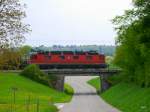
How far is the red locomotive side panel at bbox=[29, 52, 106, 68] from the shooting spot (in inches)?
4659

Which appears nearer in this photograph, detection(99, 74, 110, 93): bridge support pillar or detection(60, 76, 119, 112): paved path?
detection(60, 76, 119, 112): paved path

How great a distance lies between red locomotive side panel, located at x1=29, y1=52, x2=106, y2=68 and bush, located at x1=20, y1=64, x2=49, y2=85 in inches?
155

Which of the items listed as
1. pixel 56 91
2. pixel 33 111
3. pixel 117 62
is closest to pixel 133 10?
pixel 33 111

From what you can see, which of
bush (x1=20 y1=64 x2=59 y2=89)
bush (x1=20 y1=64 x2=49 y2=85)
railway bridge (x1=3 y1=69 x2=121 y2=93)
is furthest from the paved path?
bush (x1=20 y1=64 x2=49 y2=85)

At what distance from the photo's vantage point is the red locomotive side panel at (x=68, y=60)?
118m

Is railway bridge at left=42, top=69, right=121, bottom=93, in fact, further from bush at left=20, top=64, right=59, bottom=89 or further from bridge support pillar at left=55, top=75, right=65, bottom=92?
bush at left=20, top=64, right=59, bottom=89

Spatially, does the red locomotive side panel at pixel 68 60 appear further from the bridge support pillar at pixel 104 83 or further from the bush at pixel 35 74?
the bridge support pillar at pixel 104 83

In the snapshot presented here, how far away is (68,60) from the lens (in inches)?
4729

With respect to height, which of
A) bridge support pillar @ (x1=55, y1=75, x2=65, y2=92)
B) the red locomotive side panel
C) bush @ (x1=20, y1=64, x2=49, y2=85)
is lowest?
bridge support pillar @ (x1=55, y1=75, x2=65, y2=92)

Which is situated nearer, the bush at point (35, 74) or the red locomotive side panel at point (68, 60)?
the bush at point (35, 74)

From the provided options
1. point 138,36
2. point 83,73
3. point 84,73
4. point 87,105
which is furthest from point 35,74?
point 138,36

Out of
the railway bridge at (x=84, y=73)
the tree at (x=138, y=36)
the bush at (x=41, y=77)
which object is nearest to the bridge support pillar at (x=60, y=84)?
the railway bridge at (x=84, y=73)

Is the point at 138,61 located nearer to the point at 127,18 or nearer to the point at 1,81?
the point at 127,18

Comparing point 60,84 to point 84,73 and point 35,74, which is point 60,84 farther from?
point 35,74
